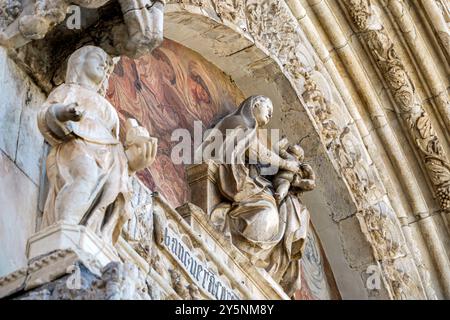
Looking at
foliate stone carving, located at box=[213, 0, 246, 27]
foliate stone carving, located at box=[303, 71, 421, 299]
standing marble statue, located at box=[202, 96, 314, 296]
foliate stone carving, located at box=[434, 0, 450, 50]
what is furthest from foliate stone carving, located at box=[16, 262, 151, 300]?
foliate stone carving, located at box=[434, 0, 450, 50]

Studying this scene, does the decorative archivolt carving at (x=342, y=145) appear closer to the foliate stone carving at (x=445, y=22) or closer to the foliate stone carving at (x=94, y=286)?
the foliate stone carving at (x=445, y=22)

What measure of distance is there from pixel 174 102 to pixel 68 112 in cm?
250

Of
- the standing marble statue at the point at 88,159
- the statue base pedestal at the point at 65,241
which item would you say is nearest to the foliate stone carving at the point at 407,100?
the standing marble statue at the point at 88,159

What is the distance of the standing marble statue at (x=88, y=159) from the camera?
18.9 ft

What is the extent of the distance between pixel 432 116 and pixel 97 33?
160 inches

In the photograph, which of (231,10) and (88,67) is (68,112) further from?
(231,10)

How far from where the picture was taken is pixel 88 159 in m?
5.88

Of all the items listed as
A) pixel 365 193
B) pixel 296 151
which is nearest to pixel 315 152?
pixel 365 193

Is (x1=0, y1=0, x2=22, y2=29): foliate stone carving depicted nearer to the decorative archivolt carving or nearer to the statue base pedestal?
the statue base pedestal

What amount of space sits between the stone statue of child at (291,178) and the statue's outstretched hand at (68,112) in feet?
8.44

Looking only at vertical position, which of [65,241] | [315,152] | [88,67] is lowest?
[315,152]

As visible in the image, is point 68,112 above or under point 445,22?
above

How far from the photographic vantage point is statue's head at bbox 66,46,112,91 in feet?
20.9
